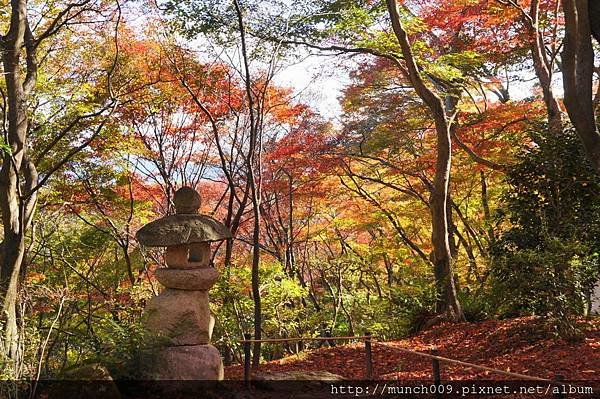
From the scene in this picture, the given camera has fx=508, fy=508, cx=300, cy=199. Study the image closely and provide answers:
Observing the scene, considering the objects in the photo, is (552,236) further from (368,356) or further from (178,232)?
(178,232)

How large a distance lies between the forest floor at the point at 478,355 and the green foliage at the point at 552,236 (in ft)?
1.11

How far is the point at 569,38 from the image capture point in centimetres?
527

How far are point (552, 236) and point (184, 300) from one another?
→ 523 centimetres

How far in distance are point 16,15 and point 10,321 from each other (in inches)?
171

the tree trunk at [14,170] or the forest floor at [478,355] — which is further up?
the tree trunk at [14,170]

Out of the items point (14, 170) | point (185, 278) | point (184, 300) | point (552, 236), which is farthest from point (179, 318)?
point (552, 236)

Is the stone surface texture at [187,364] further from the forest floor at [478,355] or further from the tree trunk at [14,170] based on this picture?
the tree trunk at [14,170]

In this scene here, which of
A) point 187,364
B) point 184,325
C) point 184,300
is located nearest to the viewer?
point 187,364

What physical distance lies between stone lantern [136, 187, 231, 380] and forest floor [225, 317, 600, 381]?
1.68 meters

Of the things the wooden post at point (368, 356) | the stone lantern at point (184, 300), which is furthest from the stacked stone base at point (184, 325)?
the wooden post at point (368, 356)

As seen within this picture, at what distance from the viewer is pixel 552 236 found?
285 inches

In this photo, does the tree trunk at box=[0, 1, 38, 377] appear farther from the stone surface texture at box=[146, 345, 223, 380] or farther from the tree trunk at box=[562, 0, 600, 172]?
the tree trunk at box=[562, 0, 600, 172]

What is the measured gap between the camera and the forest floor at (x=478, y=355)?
19.6ft

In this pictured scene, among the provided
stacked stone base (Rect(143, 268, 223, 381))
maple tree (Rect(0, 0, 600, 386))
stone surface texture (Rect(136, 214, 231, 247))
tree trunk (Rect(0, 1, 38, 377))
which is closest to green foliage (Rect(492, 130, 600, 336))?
maple tree (Rect(0, 0, 600, 386))
